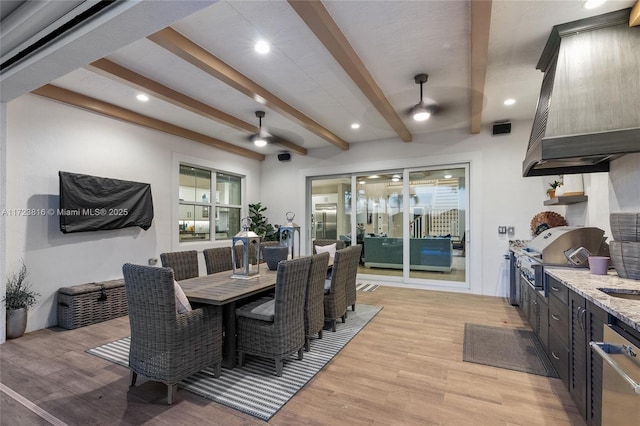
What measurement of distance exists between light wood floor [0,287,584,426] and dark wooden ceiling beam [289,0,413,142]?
272 cm

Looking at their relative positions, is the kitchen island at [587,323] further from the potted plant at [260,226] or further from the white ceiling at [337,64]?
the potted plant at [260,226]

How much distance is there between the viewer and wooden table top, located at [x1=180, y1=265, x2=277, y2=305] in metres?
2.32

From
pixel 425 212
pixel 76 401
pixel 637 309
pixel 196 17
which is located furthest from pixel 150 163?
pixel 637 309

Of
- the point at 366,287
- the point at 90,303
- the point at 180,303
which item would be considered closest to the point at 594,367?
the point at 180,303

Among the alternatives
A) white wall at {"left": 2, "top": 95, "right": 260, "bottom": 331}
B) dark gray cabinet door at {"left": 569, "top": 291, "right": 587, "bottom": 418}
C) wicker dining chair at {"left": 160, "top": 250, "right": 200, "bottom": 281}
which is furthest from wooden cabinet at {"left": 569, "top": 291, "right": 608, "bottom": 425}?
white wall at {"left": 2, "top": 95, "right": 260, "bottom": 331}

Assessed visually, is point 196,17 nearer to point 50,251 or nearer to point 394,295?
point 50,251

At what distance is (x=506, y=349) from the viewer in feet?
9.71

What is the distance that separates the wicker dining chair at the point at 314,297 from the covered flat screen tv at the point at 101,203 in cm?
311

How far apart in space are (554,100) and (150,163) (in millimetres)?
5165

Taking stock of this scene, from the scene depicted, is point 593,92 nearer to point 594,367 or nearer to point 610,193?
point 610,193

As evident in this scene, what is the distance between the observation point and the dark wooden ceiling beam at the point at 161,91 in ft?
9.71

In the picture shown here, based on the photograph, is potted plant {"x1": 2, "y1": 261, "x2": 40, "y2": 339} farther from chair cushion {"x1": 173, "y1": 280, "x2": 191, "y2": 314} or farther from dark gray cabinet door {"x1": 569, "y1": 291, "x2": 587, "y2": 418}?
dark gray cabinet door {"x1": 569, "y1": 291, "x2": 587, "y2": 418}

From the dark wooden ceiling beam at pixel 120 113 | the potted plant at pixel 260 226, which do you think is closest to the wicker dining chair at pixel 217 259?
the dark wooden ceiling beam at pixel 120 113

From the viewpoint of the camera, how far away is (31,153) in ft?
11.5
